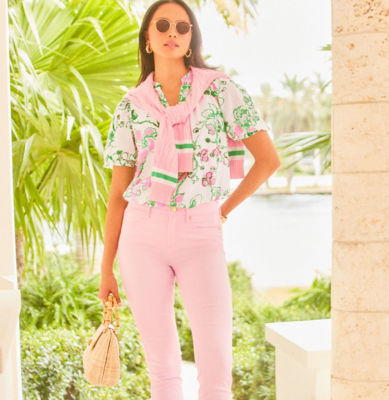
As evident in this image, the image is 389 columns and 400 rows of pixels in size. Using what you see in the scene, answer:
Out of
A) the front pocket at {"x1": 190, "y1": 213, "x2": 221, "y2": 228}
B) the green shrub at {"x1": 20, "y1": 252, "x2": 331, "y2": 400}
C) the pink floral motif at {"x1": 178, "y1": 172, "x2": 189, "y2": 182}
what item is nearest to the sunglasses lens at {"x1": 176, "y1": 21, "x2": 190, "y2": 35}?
the pink floral motif at {"x1": 178, "y1": 172, "x2": 189, "y2": 182}

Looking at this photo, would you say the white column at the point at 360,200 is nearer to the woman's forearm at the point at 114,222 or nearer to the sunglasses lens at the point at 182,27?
the sunglasses lens at the point at 182,27

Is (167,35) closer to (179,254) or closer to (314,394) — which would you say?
(179,254)

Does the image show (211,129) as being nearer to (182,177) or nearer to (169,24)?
(182,177)

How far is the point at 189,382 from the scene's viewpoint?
13.4ft

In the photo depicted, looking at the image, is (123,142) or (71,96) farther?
(71,96)

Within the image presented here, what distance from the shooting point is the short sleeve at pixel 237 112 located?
161 centimetres

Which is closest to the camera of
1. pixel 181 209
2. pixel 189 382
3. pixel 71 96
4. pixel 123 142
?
pixel 181 209

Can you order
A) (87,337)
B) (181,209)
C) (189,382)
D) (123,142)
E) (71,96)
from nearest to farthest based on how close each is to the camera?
(181,209)
(123,142)
(71,96)
(87,337)
(189,382)

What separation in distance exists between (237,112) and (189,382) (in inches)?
111

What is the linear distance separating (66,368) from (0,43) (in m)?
2.30

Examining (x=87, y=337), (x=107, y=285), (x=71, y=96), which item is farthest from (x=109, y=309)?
(x=87, y=337)

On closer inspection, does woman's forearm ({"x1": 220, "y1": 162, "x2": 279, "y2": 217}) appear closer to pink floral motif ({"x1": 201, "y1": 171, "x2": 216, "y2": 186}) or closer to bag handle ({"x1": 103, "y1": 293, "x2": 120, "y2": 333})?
pink floral motif ({"x1": 201, "y1": 171, "x2": 216, "y2": 186})

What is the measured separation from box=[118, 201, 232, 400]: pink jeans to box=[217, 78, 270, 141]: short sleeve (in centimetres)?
20

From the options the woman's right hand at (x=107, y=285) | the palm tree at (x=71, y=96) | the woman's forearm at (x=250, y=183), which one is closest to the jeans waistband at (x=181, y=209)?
the woman's forearm at (x=250, y=183)
